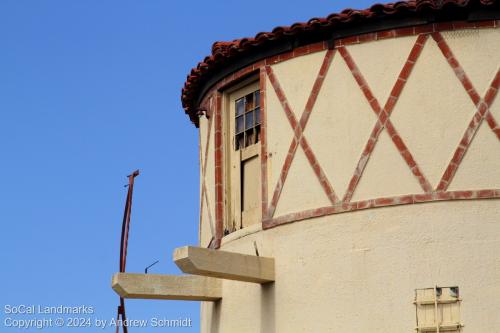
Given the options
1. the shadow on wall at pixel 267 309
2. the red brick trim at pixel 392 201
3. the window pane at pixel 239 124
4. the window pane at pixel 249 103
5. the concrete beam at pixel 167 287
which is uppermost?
the window pane at pixel 249 103

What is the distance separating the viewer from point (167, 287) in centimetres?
1930

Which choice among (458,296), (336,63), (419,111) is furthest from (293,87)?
(458,296)

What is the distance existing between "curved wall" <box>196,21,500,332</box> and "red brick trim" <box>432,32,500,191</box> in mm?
14

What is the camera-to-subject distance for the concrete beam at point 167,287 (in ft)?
62.0

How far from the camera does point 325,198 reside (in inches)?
725

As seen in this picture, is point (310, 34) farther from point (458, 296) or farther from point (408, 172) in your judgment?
point (458, 296)

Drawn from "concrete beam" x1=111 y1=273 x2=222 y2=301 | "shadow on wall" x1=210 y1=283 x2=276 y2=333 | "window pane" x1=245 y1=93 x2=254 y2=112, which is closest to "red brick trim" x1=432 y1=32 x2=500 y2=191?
Result: "shadow on wall" x1=210 y1=283 x2=276 y2=333

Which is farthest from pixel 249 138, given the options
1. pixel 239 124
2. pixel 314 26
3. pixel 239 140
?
pixel 314 26

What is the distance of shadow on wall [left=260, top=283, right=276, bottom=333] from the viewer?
61.2ft

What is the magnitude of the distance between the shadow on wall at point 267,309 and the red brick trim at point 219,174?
1.43 m

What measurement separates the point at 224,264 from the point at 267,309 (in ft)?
3.67

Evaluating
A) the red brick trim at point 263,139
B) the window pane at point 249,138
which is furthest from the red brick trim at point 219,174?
the red brick trim at point 263,139

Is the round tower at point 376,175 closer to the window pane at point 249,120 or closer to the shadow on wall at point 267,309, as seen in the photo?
the shadow on wall at point 267,309

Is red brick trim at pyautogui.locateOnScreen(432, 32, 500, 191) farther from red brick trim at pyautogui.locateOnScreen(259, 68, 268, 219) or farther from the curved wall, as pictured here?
red brick trim at pyautogui.locateOnScreen(259, 68, 268, 219)
